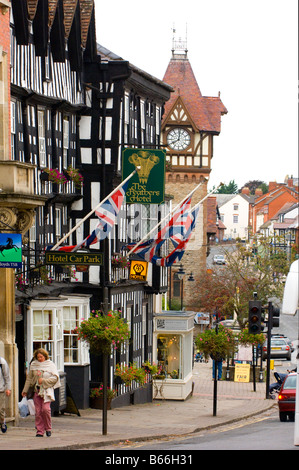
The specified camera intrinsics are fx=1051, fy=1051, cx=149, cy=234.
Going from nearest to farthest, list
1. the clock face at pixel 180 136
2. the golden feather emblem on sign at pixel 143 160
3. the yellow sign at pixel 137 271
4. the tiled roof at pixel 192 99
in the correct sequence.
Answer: the golden feather emblem on sign at pixel 143 160
the yellow sign at pixel 137 271
the clock face at pixel 180 136
the tiled roof at pixel 192 99

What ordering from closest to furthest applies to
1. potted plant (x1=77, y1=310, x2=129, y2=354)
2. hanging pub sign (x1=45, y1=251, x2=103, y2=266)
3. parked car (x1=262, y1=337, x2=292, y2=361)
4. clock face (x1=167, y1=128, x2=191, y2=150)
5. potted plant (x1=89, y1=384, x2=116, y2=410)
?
hanging pub sign (x1=45, y1=251, x2=103, y2=266) < potted plant (x1=77, y1=310, x2=129, y2=354) < potted plant (x1=89, y1=384, x2=116, y2=410) < parked car (x1=262, y1=337, x2=292, y2=361) < clock face (x1=167, y1=128, x2=191, y2=150)

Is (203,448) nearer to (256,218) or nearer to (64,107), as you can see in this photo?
(64,107)

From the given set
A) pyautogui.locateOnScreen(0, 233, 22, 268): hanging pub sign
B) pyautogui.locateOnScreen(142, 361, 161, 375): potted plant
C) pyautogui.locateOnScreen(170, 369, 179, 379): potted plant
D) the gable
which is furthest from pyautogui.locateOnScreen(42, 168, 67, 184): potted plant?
the gable

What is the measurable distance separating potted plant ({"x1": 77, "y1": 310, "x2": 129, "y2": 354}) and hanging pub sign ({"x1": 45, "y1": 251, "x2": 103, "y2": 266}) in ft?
5.35

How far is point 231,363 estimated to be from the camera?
5603 cm

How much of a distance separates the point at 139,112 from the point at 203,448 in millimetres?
20382

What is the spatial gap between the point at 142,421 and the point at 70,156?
8476 mm

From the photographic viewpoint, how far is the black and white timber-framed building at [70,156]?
2680 centimetres

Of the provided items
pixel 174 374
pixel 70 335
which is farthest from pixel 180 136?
pixel 70 335

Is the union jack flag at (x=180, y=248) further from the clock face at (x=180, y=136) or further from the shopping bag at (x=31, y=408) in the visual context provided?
the clock face at (x=180, y=136)

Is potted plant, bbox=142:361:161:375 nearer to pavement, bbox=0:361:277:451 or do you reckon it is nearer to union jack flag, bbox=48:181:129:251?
pavement, bbox=0:361:277:451

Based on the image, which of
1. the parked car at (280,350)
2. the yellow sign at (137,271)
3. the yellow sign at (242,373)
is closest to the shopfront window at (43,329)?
the yellow sign at (137,271)

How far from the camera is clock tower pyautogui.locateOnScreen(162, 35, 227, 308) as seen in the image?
72.8 m

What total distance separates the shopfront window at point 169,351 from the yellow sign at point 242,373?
→ 1222cm
